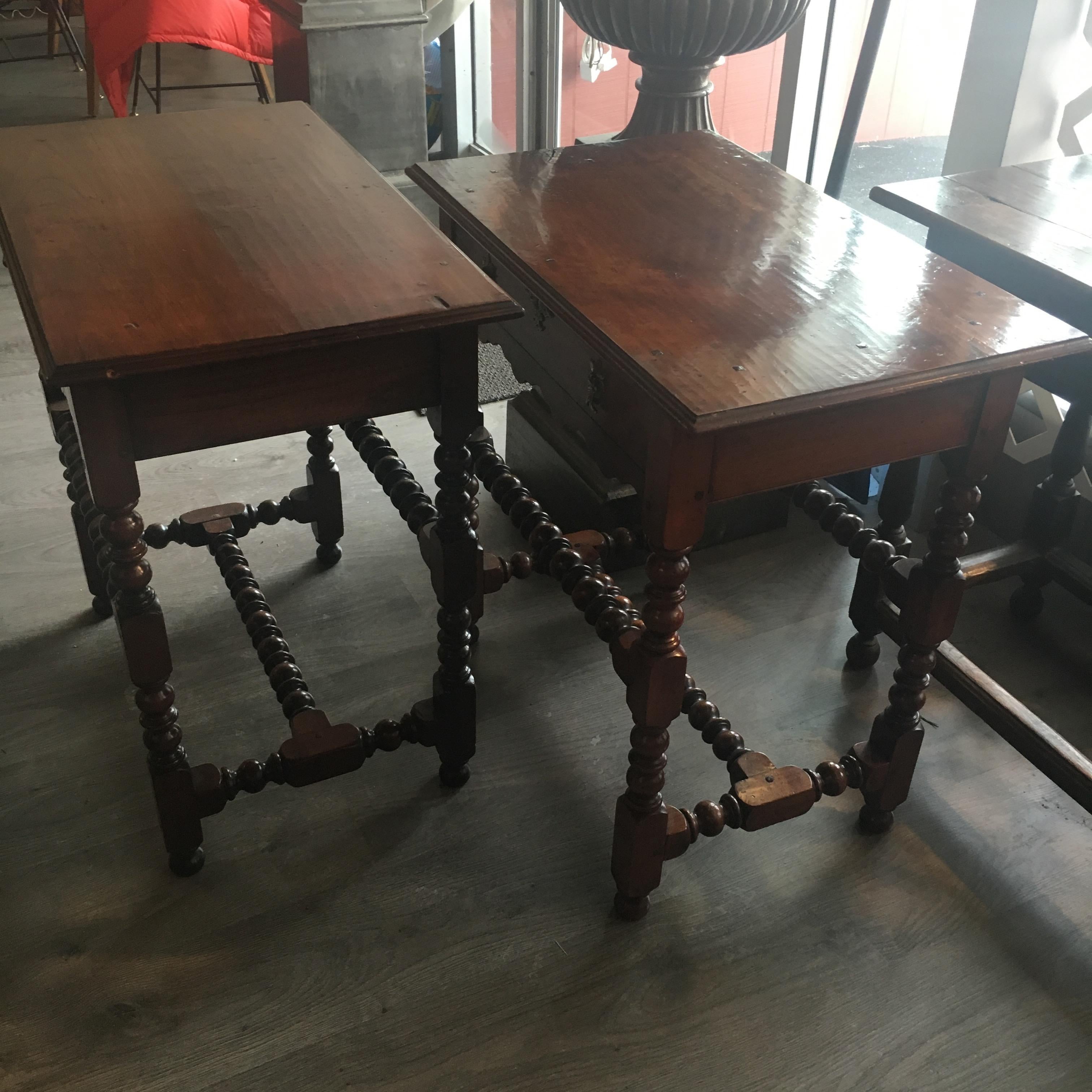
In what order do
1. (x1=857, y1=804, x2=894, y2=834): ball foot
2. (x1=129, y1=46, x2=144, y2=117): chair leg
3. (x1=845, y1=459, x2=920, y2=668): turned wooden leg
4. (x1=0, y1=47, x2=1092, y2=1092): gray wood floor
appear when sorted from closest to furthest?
1. (x1=0, y1=47, x2=1092, y2=1092): gray wood floor
2. (x1=857, y1=804, x2=894, y2=834): ball foot
3. (x1=845, y1=459, x2=920, y2=668): turned wooden leg
4. (x1=129, y1=46, x2=144, y2=117): chair leg

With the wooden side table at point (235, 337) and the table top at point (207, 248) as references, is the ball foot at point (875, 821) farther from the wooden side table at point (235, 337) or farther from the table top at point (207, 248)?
the table top at point (207, 248)

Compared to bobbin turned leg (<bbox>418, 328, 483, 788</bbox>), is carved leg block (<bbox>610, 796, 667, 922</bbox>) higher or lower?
lower

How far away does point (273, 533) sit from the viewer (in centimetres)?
241

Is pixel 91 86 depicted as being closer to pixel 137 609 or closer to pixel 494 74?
pixel 494 74

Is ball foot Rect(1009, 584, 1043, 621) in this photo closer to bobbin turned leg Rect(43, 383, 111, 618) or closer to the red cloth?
bobbin turned leg Rect(43, 383, 111, 618)

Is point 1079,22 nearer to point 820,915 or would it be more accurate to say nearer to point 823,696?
point 823,696

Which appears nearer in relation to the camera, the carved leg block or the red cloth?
the carved leg block

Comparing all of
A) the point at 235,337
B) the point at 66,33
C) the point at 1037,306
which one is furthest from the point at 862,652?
the point at 66,33

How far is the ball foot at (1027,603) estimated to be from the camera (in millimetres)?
2176

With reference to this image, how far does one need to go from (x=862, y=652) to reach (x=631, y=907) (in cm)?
71

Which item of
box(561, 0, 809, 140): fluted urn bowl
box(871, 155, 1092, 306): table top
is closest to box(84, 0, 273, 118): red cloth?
box(561, 0, 809, 140): fluted urn bowl

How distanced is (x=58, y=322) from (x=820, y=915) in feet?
3.99

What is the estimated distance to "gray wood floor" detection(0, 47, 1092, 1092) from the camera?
1441 mm

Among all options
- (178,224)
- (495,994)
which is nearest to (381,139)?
(178,224)
